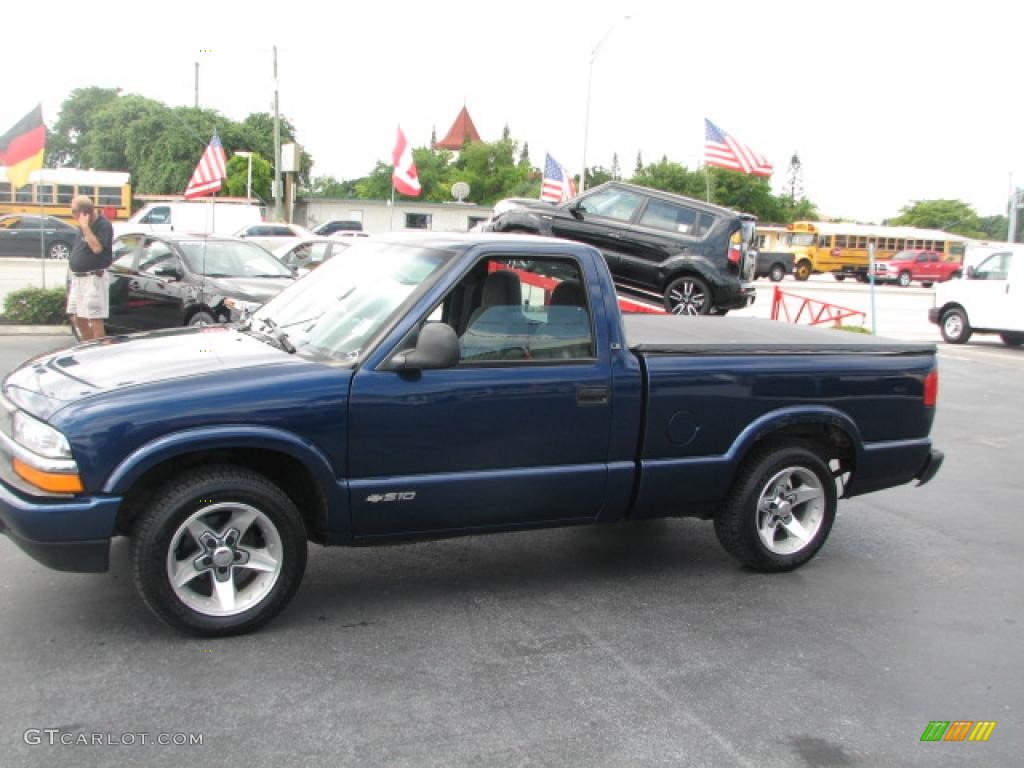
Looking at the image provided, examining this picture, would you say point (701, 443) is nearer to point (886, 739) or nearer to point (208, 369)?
point (886, 739)

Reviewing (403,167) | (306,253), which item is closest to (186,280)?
(306,253)

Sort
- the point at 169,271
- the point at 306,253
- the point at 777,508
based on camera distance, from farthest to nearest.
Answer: the point at 306,253 → the point at 169,271 → the point at 777,508

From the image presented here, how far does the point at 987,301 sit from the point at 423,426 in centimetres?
1745

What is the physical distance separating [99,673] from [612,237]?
992cm

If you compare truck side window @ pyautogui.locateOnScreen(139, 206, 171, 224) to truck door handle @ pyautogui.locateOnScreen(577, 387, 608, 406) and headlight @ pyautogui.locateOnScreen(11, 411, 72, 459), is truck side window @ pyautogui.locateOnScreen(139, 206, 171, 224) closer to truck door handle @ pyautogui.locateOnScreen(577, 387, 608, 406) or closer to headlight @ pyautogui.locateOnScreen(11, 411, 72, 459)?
headlight @ pyautogui.locateOnScreen(11, 411, 72, 459)

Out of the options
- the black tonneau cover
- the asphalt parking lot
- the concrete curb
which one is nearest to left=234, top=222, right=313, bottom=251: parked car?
the concrete curb

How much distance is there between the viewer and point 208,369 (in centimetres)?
405

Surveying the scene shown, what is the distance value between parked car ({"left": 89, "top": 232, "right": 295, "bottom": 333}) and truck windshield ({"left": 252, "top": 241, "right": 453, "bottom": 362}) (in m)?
6.15

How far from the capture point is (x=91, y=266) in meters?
10.1

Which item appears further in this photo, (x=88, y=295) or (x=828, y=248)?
(x=828, y=248)

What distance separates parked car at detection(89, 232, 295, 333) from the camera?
1137cm

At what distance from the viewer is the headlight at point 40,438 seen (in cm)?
369

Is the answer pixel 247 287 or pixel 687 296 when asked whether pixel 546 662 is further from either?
pixel 687 296

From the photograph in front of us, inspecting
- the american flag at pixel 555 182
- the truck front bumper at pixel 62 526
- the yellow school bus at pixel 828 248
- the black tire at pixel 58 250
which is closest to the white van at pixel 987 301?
the american flag at pixel 555 182
